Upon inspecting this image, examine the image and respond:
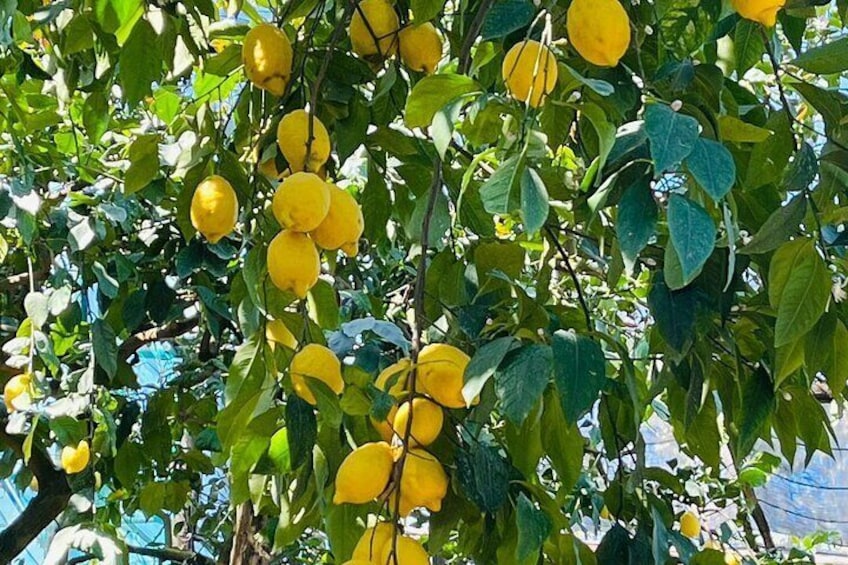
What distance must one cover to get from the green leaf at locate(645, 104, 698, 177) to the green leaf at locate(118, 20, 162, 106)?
18.8 inches

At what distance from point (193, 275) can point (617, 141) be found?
3.67 ft

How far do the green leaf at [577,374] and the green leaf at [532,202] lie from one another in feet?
0.30

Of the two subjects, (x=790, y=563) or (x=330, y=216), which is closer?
(x=330, y=216)

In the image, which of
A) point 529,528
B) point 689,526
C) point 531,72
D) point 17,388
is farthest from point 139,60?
point 689,526

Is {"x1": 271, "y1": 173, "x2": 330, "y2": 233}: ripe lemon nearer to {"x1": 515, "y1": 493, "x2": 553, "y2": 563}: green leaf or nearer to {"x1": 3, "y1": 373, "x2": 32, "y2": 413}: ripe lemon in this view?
{"x1": 515, "y1": 493, "x2": 553, "y2": 563}: green leaf

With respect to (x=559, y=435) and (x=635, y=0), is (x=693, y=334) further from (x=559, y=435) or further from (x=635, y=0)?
(x=635, y=0)

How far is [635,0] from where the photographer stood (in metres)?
0.85

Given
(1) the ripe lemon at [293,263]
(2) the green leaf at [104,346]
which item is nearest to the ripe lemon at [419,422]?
(1) the ripe lemon at [293,263]

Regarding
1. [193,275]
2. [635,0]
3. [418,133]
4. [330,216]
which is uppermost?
[635,0]

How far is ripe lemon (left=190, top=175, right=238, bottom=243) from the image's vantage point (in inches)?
29.0

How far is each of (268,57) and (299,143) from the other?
0.32 ft

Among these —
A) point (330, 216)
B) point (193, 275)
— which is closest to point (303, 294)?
point (330, 216)

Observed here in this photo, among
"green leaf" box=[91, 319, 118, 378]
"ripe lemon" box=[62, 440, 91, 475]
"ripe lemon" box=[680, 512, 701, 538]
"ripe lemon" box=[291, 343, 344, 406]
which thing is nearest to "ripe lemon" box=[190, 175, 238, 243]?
"ripe lemon" box=[291, 343, 344, 406]

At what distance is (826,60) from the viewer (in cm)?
65
